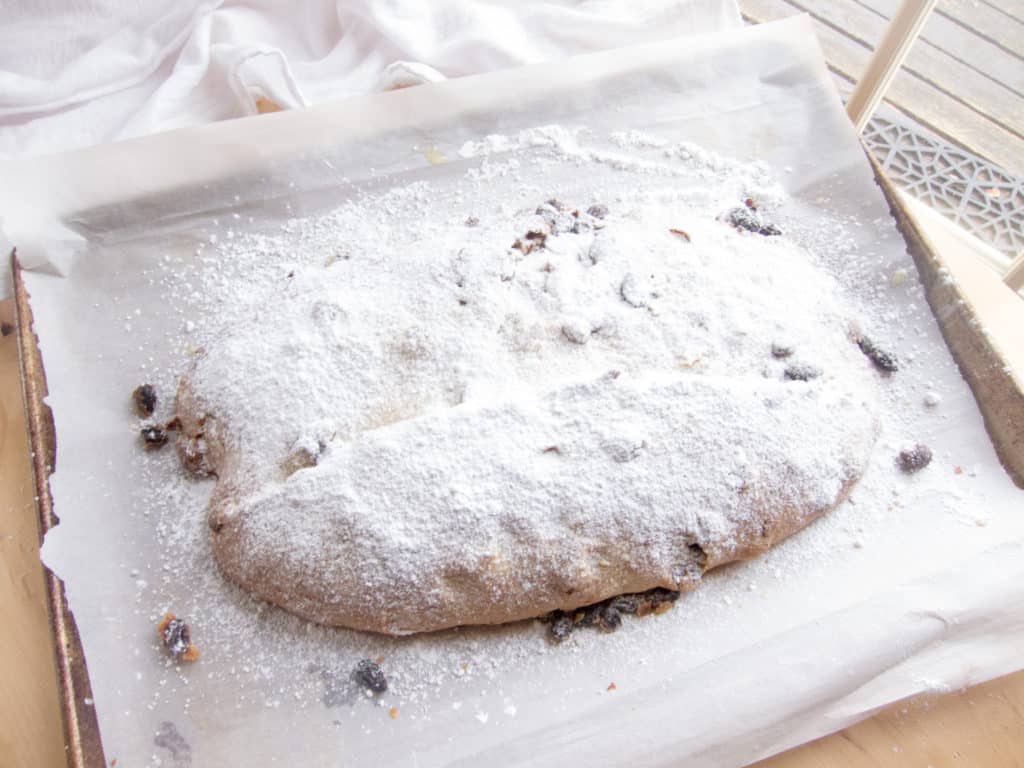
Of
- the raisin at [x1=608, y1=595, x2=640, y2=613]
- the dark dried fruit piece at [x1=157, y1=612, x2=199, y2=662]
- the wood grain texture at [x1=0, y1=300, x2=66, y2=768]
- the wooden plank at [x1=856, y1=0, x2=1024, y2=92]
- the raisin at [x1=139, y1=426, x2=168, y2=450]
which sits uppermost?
the wooden plank at [x1=856, y1=0, x2=1024, y2=92]

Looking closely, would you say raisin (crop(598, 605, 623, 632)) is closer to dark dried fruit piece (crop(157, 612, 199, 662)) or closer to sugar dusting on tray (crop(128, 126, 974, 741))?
sugar dusting on tray (crop(128, 126, 974, 741))

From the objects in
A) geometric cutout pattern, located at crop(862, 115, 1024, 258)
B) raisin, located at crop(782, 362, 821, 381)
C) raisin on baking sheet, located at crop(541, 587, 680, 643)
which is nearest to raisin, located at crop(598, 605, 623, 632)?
raisin on baking sheet, located at crop(541, 587, 680, 643)

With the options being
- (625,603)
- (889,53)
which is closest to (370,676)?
(625,603)

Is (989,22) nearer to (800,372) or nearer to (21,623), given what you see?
(800,372)

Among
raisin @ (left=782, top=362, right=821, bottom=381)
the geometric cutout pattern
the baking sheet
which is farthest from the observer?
the geometric cutout pattern

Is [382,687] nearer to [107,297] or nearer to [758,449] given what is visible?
[758,449]
